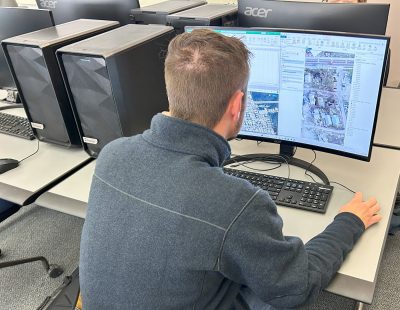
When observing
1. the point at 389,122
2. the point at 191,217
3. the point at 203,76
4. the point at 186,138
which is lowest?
the point at 389,122

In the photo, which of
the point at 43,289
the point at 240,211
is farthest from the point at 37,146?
the point at 240,211

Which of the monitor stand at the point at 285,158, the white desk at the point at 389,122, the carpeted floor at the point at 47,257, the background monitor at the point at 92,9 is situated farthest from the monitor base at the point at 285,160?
the background monitor at the point at 92,9

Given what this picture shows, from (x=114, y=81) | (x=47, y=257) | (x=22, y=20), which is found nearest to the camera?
(x=114, y=81)

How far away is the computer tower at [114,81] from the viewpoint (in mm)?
1327

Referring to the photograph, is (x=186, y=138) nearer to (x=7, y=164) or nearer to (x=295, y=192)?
(x=295, y=192)

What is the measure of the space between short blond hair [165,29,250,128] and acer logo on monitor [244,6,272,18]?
822 mm

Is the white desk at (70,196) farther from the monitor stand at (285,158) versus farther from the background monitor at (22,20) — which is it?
the background monitor at (22,20)

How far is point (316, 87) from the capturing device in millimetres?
1176

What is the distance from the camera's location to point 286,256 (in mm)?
814

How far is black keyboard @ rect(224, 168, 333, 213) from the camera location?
1.16 metres

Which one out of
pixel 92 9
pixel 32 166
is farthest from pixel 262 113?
pixel 92 9

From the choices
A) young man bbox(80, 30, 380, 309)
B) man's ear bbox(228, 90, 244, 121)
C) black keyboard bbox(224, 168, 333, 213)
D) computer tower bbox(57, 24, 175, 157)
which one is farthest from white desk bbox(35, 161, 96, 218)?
man's ear bbox(228, 90, 244, 121)

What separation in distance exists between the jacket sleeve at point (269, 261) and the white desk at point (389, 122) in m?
0.74

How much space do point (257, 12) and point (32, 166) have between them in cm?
109
